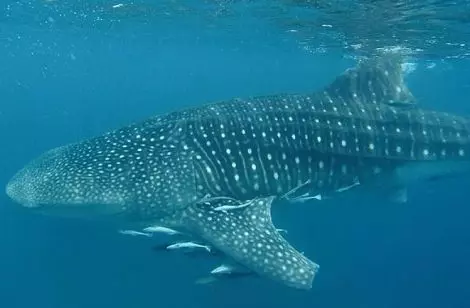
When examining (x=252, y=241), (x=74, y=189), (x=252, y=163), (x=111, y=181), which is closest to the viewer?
(x=252, y=241)

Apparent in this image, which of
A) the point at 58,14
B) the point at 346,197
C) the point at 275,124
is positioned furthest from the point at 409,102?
the point at 58,14

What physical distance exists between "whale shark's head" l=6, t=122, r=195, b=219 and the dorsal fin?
3483 millimetres

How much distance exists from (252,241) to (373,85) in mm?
4554

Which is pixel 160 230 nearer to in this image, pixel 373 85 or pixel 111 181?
pixel 111 181

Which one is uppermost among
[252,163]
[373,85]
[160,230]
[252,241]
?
[373,85]

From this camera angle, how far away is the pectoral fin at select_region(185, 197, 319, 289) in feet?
21.1

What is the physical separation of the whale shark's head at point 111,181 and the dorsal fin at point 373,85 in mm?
3483

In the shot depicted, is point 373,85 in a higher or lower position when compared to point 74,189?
higher

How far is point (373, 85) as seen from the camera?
9641 mm

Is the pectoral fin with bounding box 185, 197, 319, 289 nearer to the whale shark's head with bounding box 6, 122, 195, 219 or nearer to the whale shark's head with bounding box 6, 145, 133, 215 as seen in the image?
the whale shark's head with bounding box 6, 122, 195, 219

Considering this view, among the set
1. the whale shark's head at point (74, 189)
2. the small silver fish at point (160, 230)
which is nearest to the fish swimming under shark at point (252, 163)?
the whale shark's head at point (74, 189)

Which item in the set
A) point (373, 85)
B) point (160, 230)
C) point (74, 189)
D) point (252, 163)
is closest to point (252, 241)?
point (160, 230)

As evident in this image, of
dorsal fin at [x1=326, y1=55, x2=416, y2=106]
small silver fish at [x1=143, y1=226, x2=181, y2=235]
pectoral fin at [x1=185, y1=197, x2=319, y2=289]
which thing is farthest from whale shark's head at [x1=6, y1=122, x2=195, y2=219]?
dorsal fin at [x1=326, y1=55, x2=416, y2=106]

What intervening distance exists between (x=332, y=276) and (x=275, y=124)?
9616 millimetres
